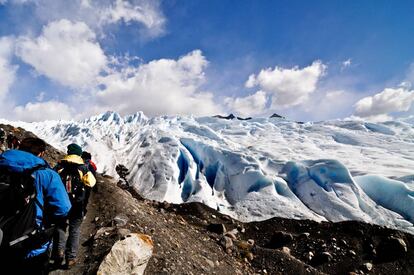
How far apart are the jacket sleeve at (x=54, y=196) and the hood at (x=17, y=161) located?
15 cm

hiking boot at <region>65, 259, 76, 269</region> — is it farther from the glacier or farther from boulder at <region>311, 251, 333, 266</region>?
the glacier

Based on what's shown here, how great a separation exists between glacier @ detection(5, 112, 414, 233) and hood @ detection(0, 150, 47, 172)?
17.8 meters

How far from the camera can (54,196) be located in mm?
2332

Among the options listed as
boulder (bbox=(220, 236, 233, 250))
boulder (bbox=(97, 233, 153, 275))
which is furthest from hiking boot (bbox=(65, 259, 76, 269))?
boulder (bbox=(220, 236, 233, 250))

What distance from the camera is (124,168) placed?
27938mm

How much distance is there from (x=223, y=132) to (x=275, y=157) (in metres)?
11.8

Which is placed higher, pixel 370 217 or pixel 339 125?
pixel 339 125

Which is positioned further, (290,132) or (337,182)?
(290,132)

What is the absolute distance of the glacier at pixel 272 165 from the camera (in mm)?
18719

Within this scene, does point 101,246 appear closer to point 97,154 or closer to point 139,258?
point 139,258

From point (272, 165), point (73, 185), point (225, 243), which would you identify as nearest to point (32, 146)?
point (73, 185)

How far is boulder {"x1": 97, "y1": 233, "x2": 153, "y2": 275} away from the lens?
12.1 ft

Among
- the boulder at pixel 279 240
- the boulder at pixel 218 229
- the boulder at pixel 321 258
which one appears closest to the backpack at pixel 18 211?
the boulder at pixel 218 229

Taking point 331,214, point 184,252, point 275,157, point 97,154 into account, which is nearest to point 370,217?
point 331,214
